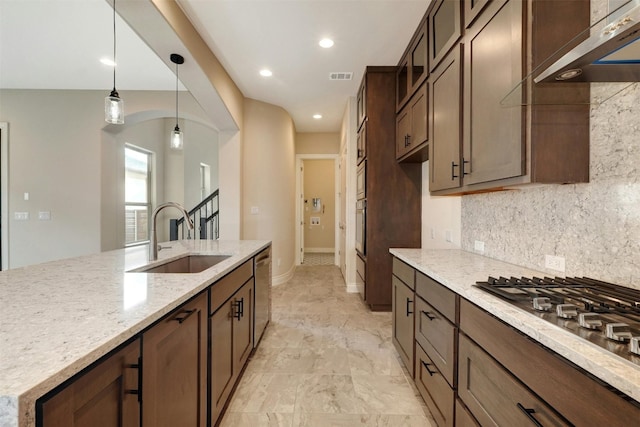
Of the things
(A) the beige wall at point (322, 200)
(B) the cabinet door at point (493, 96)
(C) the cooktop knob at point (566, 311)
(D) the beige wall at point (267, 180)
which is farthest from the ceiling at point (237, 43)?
(A) the beige wall at point (322, 200)

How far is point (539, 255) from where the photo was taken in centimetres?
153

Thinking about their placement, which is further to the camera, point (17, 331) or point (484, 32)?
point (484, 32)

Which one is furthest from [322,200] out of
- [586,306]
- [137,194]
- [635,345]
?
[635,345]

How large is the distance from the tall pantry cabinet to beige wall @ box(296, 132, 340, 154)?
9.88ft

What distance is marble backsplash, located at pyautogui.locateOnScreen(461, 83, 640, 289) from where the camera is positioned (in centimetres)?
111

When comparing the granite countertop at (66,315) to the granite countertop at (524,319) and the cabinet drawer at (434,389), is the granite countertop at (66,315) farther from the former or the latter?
the cabinet drawer at (434,389)

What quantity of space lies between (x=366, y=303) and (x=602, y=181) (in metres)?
2.77

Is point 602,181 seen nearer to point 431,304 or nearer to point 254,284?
point 431,304

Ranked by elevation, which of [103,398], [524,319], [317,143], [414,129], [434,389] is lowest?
[434,389]

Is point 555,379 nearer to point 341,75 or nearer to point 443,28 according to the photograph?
point 443,28

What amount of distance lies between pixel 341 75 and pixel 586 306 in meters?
3.60

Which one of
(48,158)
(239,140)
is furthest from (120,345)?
(48,158)

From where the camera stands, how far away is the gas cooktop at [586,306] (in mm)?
693

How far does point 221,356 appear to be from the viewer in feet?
5.21
